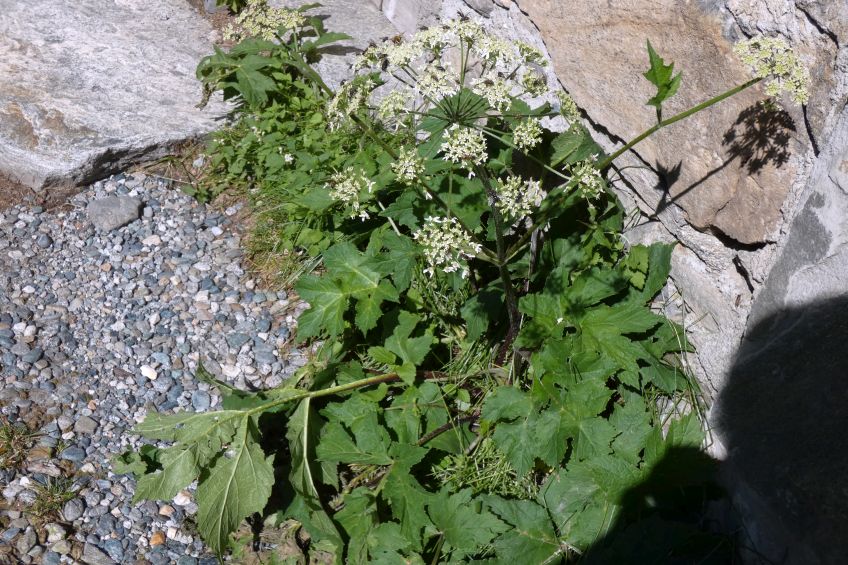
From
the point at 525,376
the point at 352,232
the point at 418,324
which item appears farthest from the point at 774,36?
the point at 352,232

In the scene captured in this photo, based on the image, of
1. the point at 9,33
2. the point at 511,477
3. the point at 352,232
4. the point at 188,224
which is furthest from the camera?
the point at 9,33

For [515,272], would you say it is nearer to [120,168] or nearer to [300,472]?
[300,472]

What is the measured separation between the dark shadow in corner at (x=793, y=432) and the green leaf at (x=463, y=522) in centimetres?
80

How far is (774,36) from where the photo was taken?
228 cm

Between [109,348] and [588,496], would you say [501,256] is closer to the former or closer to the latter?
[588,496]

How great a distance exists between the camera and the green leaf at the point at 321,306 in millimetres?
2889

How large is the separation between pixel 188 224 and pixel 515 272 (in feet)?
5.83

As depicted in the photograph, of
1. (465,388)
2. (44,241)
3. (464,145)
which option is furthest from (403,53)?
(44,241)

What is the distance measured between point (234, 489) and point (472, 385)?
98 centimetres

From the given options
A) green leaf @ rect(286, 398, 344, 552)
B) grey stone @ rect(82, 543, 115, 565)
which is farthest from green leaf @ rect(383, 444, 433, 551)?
grey stone @ rect(82, 543, 115, 565)

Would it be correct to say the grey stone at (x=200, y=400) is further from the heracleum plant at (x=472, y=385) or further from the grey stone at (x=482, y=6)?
the grey stone at (x=482, y=6)

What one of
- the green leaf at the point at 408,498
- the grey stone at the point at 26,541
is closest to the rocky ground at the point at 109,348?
the grey stone at the point at 26,541

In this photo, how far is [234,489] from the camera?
262 cm

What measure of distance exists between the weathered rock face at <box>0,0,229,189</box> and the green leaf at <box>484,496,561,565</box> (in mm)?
2729
